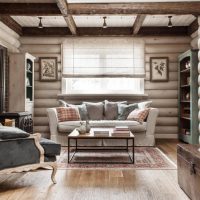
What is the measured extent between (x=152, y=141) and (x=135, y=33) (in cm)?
285

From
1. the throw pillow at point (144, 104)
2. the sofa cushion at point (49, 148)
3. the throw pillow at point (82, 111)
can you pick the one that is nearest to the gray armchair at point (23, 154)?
the sofa cushion at point (49, 148)

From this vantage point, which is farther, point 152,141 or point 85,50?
point 85,50

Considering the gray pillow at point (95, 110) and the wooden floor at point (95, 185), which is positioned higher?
the gray pillow at point (95, 110)

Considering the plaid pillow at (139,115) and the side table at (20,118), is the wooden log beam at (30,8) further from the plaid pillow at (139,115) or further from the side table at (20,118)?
the plaid pillow at (139,115)

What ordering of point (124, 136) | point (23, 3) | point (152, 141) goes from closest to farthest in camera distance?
point (124, 136), point (23, 3), point (152, 141)

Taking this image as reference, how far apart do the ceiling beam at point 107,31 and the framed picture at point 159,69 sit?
2.16 feet

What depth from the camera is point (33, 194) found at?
350 cm

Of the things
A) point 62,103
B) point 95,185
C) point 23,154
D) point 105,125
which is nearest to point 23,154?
point 23,154

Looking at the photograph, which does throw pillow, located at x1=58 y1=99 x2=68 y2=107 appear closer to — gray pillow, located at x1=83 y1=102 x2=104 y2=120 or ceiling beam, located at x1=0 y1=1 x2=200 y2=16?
gray pillow, located at x1=83 y1=102 x2=104 y2=120

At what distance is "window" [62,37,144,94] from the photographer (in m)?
8.44

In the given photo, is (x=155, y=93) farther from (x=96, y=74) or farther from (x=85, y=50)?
(x=85, y=50)

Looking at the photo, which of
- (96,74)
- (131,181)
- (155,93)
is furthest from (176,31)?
(131,181)

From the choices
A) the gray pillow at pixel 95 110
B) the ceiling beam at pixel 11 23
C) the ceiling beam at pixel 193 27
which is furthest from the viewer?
the gray pillow at pixel 95 110

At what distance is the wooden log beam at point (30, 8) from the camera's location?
6.41 metres
